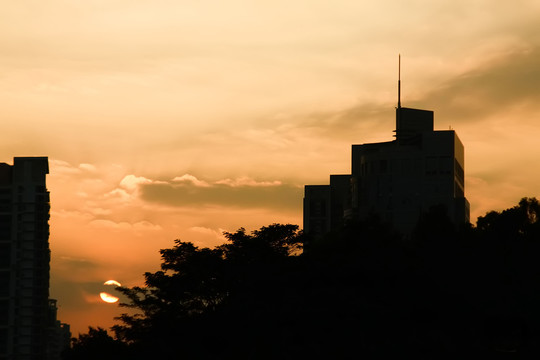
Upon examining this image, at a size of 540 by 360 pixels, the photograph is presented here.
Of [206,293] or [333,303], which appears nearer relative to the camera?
[333,303]

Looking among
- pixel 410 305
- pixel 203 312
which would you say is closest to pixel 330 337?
pixel 410 305

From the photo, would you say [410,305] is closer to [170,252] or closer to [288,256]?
[288,256]

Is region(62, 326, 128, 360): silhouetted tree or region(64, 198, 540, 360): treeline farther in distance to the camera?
region(62, 326, 128, 360): silhouetted tree

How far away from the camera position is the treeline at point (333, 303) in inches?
2254

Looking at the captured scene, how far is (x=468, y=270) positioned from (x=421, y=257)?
3095 mm

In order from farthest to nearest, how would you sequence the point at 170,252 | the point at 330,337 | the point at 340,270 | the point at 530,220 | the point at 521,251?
the point at 530,220, the point at 521,251, the point at 170,252, the point at 340,270, the point at 330,337

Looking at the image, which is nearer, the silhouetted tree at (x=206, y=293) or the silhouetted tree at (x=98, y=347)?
the silhouetted tree at (x=206, y=293)

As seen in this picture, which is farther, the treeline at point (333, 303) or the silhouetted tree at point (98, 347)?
the silhouetted tree at point (98, 347)

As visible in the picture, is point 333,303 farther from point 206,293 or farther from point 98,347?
point 98,347

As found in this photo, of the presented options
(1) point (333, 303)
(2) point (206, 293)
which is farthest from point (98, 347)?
(1) point (333, 303)

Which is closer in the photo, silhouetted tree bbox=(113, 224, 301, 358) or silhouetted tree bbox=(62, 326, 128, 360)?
silhouetted tree bbox=(113, 224, 301, 358)

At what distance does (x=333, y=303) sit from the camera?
5866 centimetres

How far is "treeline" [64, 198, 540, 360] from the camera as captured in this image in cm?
5725

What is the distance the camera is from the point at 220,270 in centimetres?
7038
